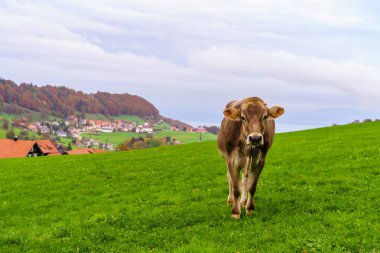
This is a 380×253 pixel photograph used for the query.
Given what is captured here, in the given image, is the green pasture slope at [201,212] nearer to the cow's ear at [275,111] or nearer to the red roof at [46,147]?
the cow's ear at [275,111]

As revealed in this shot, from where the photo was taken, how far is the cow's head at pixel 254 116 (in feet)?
36.7

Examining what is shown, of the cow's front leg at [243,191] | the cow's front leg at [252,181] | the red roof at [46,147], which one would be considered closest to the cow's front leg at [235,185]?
the cow's front leg at [252,181]

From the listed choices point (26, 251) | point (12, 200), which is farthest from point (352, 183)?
point (12, 200)

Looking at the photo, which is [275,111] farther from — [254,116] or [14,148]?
[14,148]

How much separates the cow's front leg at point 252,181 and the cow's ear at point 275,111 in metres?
1.65

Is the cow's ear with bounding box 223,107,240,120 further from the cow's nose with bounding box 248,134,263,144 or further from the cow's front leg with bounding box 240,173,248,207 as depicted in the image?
the cow's front leg with bounding box 240,173,248,207

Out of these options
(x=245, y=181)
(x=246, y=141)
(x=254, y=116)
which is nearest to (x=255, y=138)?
(x=246, y=141)

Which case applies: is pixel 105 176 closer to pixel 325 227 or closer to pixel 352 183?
pixel 352 183

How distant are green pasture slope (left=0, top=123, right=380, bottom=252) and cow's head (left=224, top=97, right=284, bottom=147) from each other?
275cm

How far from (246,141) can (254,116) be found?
0.75 metres

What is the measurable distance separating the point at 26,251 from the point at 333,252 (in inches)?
347

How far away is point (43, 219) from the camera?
16.9m

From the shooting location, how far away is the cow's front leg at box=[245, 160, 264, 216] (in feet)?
43.1

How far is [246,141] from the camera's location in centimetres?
1165
